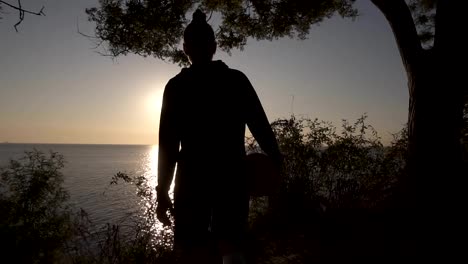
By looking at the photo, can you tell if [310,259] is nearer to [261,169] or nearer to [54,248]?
[261,169]

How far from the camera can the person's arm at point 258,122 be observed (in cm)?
230

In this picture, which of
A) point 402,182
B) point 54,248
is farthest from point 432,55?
point 54,248

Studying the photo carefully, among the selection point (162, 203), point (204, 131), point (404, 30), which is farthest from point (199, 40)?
point (404, 30)

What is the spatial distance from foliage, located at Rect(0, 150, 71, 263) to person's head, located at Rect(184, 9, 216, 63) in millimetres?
16943

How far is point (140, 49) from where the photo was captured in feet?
32.3

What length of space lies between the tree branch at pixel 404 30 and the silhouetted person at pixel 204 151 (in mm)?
5608

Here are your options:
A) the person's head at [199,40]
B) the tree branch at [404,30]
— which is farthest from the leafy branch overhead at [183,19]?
the person's head at [199,40]

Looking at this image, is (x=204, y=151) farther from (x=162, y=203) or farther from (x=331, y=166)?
(x=331, y=166)

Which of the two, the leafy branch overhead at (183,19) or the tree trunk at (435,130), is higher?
the leafy branch overhead at (183,19)

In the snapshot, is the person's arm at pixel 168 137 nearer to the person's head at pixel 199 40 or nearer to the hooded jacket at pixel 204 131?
the hooded jacket at pixel 204 131

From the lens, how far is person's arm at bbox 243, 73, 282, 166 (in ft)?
7.55

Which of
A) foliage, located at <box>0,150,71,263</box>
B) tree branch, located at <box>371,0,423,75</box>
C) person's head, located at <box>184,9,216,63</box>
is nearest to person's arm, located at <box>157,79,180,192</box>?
person's head, located at <box>184,9,216,63</box>

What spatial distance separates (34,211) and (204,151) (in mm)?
19171

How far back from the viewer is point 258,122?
2.36 meters
